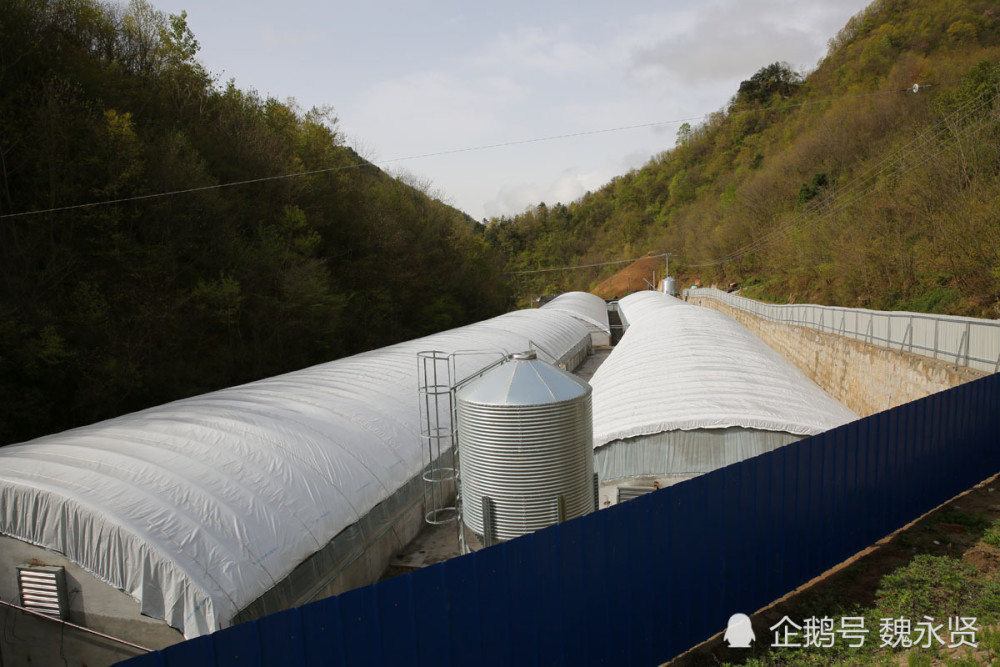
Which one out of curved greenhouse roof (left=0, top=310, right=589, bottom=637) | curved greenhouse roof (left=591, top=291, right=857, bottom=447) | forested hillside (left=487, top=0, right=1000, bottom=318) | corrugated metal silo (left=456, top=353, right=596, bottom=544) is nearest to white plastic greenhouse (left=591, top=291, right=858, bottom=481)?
curved greenhouse roof (left=591, top=291, right=857, bottom=447)

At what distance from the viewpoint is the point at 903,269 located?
26531mm

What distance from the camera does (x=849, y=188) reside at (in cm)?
4222

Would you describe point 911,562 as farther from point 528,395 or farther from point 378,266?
point 378,266

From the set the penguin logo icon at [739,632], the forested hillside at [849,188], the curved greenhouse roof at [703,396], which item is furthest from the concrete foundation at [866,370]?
the penguin logo icon at [739,632]

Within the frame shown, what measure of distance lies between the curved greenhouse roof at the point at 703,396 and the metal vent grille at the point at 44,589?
8.34 meters

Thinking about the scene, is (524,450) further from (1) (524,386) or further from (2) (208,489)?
(2) (208,489)

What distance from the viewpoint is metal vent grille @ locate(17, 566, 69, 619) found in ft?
23.5

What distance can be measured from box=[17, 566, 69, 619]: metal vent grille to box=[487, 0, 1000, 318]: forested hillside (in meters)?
25.0

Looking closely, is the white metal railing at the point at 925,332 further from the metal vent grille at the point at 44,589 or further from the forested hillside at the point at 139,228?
the forested hillside at the point at 139,228

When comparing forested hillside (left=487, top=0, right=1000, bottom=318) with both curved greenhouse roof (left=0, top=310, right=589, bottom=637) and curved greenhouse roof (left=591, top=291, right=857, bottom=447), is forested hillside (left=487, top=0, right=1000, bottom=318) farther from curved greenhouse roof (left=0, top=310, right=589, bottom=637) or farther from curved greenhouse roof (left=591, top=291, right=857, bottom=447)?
curved greenhouse roof (left=0, top=310, right=589, bottom=637)

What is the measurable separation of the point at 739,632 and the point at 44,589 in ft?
27.1

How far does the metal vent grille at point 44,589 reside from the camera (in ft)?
23.5

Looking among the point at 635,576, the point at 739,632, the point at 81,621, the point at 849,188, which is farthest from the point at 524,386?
the point at 849,188

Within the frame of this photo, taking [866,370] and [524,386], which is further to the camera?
[866,370]
